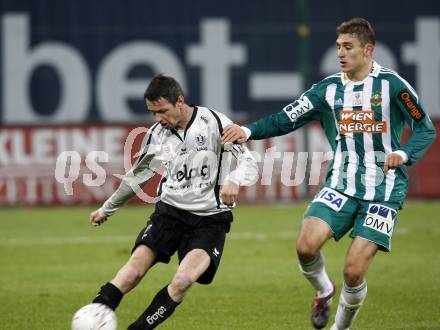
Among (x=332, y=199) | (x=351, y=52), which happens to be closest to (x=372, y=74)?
(x=351, y=52)

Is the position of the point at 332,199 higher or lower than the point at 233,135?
lower

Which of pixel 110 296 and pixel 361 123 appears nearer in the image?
pixel 110 296

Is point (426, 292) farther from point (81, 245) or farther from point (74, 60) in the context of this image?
point (74, 60)

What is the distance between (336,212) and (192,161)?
1.25 meters

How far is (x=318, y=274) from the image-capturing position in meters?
8.67

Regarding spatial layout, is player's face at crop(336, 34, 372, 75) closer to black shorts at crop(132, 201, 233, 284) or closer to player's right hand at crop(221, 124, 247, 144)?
player's right hand at crop(221, 124, 247, 144)

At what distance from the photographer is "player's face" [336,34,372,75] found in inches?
332

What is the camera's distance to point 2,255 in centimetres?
1501

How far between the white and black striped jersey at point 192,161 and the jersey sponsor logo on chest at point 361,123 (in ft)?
2.83

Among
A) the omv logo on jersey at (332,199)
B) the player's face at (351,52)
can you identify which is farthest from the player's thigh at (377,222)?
the player's face at (351,52)

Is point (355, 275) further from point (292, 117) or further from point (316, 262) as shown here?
point (292, 117)

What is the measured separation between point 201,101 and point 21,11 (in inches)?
190

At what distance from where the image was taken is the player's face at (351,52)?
8422mm

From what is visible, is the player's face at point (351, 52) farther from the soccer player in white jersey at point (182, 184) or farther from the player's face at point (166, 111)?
the player's face at point (166, 111)
